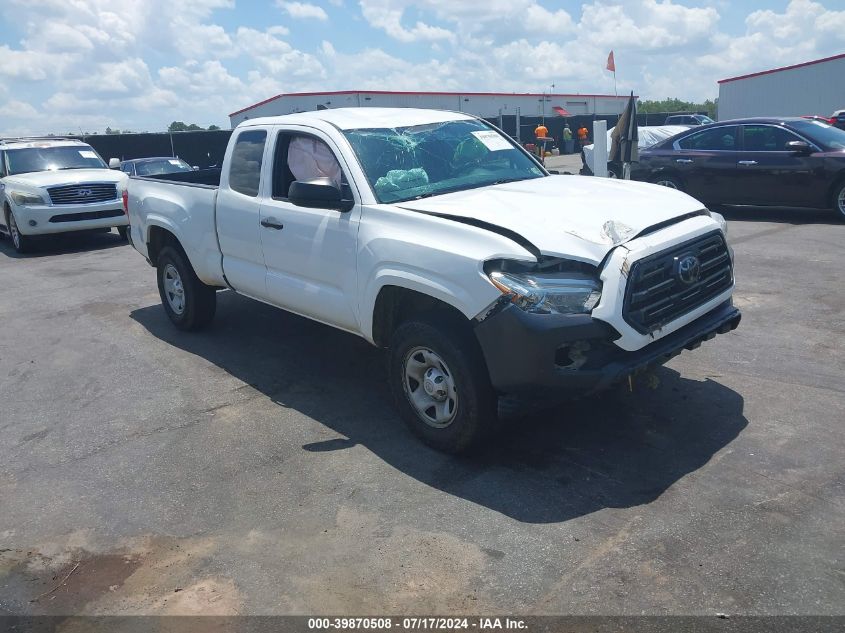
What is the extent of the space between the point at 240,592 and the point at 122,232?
12707mm

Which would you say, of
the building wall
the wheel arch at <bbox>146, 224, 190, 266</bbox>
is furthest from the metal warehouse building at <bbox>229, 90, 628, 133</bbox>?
the wheel arch at <bbox>146, 224, 190, 266</bbox>

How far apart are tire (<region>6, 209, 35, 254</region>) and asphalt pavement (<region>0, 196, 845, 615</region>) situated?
24.9 ft

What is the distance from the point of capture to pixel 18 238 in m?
13.5

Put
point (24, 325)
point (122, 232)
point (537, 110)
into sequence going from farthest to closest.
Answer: point (537, 110) → point (122, 232) → point (24, 325)

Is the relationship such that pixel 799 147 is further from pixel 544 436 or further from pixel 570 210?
pixel 544 436

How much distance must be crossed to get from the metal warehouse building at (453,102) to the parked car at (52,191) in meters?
21.2

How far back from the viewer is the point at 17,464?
4.82m

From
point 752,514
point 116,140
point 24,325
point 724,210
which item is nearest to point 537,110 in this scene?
point 116,140

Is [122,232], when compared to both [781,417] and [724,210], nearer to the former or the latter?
[724,210]

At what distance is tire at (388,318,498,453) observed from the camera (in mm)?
4152

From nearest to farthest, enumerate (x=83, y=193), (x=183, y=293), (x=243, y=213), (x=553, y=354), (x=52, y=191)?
1. (x=553, y=354)
2. (x=243, y=213)
3. (x=183, y=293)
4. (x=52, y=191)
5. (x=83, y=193)

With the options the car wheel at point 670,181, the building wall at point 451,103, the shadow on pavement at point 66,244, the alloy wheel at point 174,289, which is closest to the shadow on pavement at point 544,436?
the alloy wheel at point 174,289

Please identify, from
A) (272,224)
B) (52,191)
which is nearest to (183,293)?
(272,224)

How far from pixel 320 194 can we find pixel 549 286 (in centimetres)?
171
